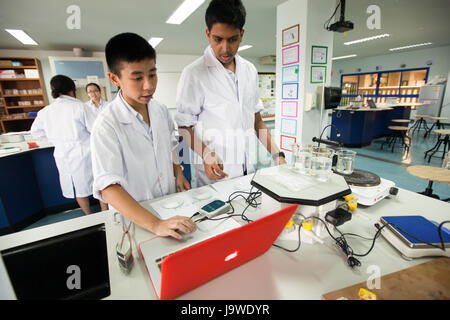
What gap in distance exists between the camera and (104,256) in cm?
72

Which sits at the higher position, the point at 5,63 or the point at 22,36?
the point at 22,36

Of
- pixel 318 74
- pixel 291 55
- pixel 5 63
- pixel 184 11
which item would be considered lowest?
A: pixel 318 74

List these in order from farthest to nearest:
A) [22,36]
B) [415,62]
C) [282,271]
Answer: [415,62], [22,36], [282,271]

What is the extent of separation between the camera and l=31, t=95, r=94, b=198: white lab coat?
2311 mm

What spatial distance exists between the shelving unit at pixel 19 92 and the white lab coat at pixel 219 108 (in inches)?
261

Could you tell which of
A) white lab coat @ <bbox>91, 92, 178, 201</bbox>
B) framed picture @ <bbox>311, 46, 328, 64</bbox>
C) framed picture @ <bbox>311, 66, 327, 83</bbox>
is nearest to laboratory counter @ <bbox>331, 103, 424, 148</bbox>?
framed picture @ <bbox>311, 66, 327, 83</bbox>

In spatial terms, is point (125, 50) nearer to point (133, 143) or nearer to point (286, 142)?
point (133, 143)

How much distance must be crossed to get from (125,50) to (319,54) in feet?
9.95

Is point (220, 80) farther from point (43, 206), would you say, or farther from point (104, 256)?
point (43, 206)

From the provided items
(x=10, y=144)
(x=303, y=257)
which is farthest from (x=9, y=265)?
(x=10, y=144)

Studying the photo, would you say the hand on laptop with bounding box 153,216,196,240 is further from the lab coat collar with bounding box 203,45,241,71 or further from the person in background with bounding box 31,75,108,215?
the person in background with bounding box 31,75,108,215

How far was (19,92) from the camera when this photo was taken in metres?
5.77

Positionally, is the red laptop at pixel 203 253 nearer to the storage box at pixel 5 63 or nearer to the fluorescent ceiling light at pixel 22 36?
the fluorescent ceiling light at pixel 22 36

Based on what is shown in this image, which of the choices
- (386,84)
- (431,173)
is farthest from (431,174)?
(386,84)
